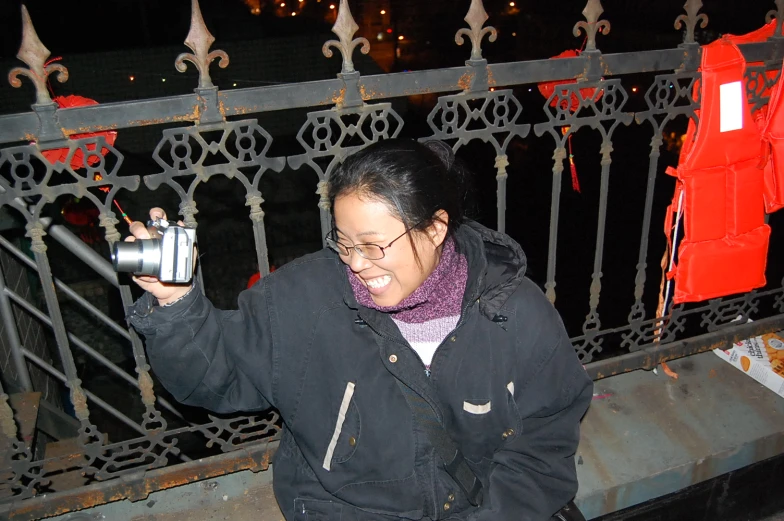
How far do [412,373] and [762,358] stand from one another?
264 cm

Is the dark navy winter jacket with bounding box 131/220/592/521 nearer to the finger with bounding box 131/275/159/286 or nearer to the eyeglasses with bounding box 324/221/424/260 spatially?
the eyeglasses with bounding box 324/221/424/260

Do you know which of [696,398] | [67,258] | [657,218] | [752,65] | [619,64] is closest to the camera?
[619,64]

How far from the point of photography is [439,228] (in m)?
2.25

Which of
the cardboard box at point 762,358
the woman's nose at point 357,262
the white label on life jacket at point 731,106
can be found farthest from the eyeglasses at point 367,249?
the cardboard box at point 762,358

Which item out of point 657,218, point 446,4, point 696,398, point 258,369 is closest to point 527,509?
point 258,369

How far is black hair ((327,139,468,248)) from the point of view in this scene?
2029mm

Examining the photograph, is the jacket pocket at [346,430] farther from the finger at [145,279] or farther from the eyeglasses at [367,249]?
the finger at [145,279]

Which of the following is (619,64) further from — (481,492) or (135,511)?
(135,511)

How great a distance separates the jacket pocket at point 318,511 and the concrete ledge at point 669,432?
1.41 m

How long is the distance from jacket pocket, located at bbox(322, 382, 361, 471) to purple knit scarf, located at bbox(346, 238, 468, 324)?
1.14ft

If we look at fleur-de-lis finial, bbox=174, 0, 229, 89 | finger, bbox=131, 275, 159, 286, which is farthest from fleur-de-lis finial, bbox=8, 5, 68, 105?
finger, bbox=131, 275, 159, 286

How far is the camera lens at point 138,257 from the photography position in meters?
1.93

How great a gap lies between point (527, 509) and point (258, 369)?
1.14 m

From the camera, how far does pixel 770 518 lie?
361 centimetres
